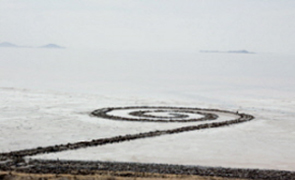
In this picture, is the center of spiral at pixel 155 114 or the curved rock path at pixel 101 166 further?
the center of spiral at pixel 155 114

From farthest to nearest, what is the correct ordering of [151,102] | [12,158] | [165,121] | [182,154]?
[151,102], [165,121], [182,154], [12,158]

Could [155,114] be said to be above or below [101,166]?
above

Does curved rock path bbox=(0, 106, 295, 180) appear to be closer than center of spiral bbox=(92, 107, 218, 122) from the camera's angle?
Yes

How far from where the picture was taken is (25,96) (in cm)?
4431

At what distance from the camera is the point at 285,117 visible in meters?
33.2

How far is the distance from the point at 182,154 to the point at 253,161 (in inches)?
114

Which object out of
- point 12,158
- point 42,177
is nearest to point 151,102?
point 12,158

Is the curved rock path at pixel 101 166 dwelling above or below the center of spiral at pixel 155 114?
below

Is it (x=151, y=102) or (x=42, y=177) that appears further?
(x=151, y=102)

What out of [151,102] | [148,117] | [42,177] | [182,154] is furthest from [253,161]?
[151,102]

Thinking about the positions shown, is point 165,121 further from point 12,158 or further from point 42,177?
point 42,177

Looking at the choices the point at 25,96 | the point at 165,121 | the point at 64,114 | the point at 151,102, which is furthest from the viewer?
the point at 25,96

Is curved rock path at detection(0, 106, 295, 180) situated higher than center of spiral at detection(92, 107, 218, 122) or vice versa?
center of spiral at detection(92, 107, 218, 122)

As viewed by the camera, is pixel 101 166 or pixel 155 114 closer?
pixel 101 166
